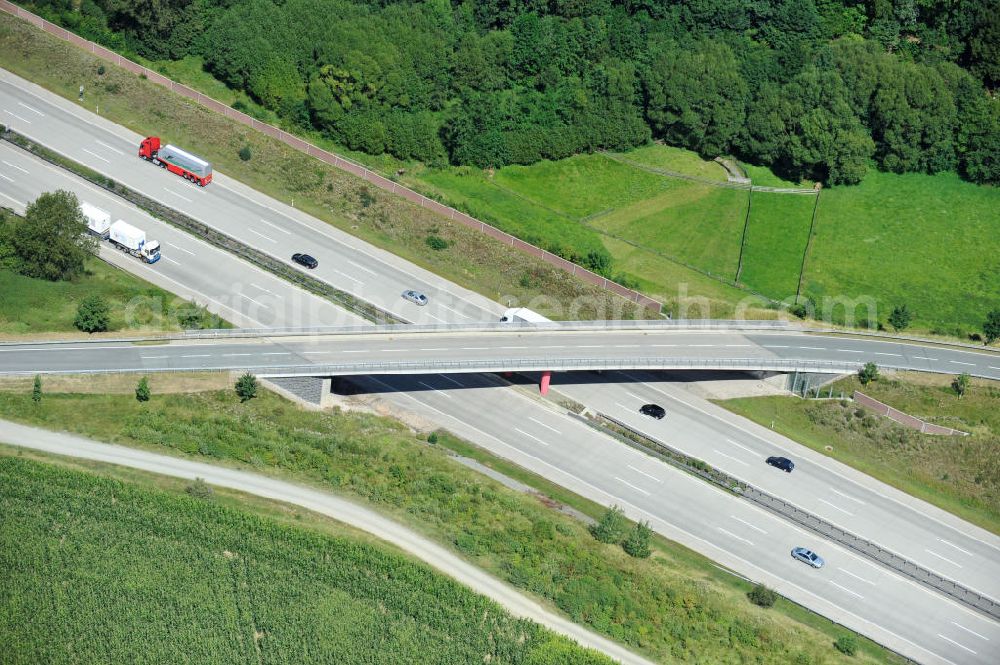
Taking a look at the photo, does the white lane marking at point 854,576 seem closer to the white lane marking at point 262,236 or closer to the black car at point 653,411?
the black car at point 653,411

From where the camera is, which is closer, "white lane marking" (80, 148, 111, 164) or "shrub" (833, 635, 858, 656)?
"shrub" (833, 635, 858, 656)

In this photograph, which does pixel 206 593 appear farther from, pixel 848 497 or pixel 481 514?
pixel 848 497

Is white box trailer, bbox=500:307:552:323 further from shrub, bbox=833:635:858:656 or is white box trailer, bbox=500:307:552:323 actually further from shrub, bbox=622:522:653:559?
shrub, bbox=833:635:858:656

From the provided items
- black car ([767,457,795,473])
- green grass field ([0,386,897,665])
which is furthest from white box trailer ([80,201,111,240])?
black car ([767,457,795,473])

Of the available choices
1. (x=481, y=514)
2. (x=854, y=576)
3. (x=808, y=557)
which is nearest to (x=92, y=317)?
(x=481, y=514)

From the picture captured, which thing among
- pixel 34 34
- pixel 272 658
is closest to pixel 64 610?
pixel 272 658

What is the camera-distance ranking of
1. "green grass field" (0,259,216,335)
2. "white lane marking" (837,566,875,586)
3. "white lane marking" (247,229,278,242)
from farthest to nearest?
"white lane marking" (247,229,278,242)
"green grass field" (0,259,216,335)
"white lane marking" (837,566,875,586)

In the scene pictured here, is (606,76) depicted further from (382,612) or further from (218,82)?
(382,612)
